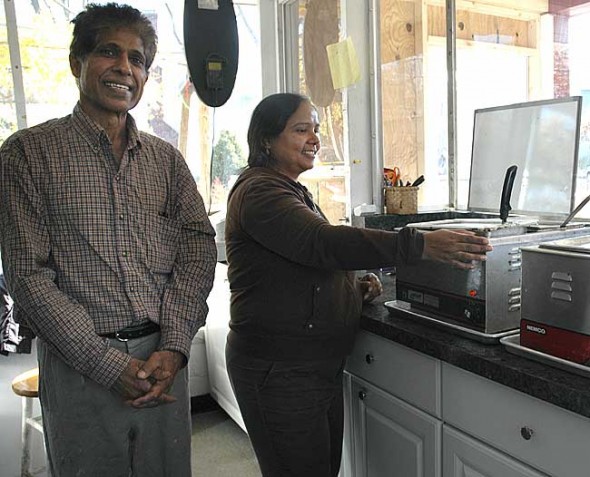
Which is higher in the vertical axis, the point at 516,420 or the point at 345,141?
the point at 345,141

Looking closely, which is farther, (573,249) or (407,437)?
(407,437)

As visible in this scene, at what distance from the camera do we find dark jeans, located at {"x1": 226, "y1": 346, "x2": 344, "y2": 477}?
1.48 m

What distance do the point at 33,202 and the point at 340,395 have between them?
92 centimetres

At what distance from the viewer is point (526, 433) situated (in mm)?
1151

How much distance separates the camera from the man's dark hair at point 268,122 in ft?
5.02

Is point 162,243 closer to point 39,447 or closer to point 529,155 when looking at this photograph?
point 529,155

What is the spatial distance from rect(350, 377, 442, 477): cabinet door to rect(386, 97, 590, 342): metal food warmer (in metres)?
0.25

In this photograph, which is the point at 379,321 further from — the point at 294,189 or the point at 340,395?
the point at 294,189

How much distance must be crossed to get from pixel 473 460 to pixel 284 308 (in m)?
0.55

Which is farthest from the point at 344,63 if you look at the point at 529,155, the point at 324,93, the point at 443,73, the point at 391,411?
the point at 391,411

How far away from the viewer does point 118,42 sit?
131 cm

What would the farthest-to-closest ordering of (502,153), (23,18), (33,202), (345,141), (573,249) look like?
(23,18) → (345,141) → (502,153) → (33,202) → (573,249)

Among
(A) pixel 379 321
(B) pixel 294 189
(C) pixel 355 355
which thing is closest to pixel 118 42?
(B) pixel 294 189

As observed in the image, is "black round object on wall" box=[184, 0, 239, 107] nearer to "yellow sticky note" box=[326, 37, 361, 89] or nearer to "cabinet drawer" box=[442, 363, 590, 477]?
"yellow sticky note" box=[326, 37, 361, 89]
